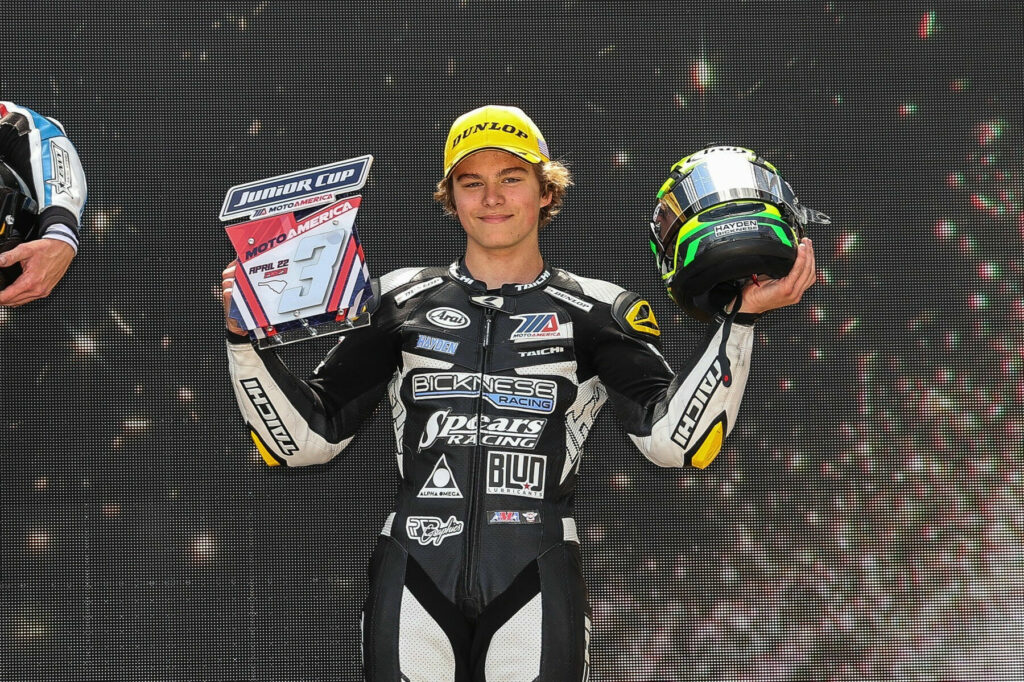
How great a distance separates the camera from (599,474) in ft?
9.63

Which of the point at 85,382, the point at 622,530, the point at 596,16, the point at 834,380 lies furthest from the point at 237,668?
the point at 596,16

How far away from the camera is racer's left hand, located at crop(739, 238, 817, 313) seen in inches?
74.1

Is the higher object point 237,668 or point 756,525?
point 756,525

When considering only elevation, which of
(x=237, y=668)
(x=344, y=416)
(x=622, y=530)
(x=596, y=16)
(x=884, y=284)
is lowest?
(x=237, y=668)

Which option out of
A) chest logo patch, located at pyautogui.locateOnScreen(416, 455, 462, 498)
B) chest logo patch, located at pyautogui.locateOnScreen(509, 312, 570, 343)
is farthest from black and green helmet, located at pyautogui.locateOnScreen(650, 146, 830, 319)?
chest logo patch, located at pyautogui.locateOnScreen(416, 455, 462, 498)

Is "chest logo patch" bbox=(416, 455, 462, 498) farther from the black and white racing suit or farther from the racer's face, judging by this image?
the racer's face

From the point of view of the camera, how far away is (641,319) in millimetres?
2150

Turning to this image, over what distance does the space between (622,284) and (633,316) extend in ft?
2.68

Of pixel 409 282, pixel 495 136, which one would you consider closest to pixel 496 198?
pixel 495 136

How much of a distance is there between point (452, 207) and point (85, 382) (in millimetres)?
1247

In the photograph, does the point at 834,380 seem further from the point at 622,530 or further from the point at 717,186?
the point at 717,186

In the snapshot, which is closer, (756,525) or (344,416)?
(344,416)

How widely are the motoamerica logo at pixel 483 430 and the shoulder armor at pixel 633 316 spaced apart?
264 millimetres

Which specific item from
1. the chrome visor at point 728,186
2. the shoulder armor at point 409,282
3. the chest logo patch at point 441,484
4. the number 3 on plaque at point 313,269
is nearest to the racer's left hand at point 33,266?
the number 3 on plaque at point 313,269
